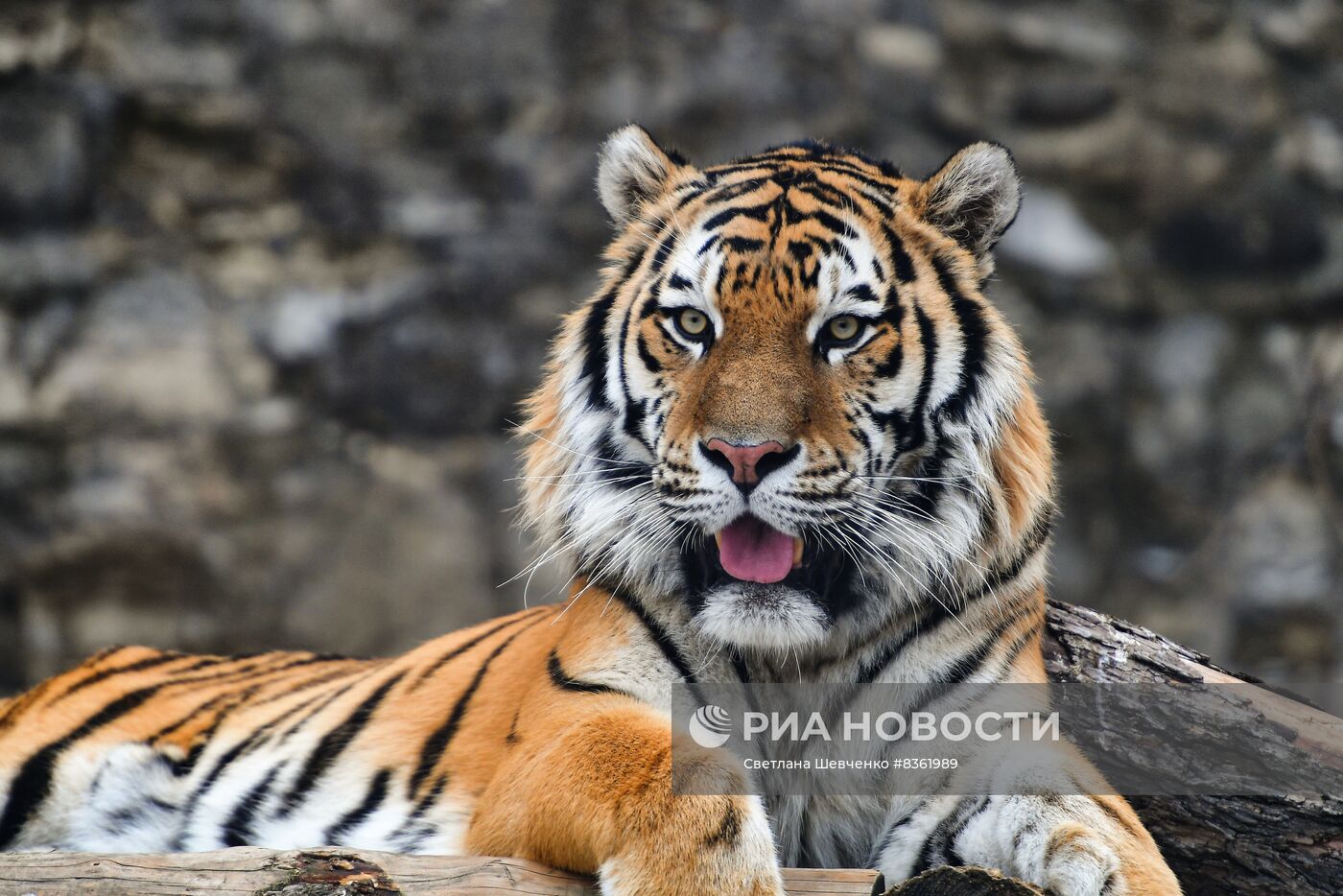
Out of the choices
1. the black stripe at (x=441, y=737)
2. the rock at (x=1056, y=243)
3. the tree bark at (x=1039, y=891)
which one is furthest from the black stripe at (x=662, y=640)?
the rock at (x=1056, y=243)

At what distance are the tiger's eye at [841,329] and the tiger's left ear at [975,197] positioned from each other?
401 mm

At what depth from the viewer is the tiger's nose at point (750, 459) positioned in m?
2.43

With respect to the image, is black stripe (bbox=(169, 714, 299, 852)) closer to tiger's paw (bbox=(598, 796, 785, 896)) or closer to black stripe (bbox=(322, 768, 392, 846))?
black stripe (bbox=(322, 768, 392, 846))

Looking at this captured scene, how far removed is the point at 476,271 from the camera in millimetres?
5863

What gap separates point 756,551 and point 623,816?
626 millimetres

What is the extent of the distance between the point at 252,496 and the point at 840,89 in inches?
131

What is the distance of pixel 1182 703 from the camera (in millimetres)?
3068

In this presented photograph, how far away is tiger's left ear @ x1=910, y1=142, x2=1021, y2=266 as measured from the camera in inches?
112

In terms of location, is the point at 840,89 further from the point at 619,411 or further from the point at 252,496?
the point at 619,411

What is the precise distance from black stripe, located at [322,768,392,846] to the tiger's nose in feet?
4.45

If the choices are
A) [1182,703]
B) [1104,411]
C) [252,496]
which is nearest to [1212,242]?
[1104,411]

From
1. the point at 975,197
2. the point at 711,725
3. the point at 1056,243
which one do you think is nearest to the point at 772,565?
the point at 711,725

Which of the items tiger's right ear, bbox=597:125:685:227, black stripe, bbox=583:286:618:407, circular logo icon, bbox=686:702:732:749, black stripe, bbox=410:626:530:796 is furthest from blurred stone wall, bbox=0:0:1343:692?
circular logo icon, bbox=686:702:732:749

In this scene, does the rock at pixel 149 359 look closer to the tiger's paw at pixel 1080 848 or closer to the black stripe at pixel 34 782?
the black stripe at pixel 34 782
